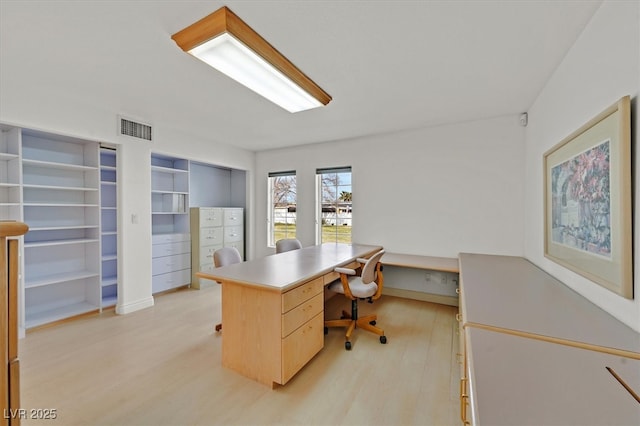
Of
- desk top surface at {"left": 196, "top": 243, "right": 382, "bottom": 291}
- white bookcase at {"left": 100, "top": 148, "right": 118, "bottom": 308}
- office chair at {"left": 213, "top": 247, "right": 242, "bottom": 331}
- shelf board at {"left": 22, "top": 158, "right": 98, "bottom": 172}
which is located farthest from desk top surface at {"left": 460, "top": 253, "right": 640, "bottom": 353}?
white bookcase at {"left": 100, "top": 148, "right": 118, "bottom": 308}

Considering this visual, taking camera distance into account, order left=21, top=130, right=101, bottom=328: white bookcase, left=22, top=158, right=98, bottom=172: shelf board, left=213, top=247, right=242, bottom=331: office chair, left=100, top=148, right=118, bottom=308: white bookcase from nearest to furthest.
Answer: left=22, top=158, right=98, bottom=172: shelf board
left=213, top=247, right=242, bottom=331: office chair
left=21, top=130, right=101, bottom=328: white bookcase
left=100, top=148, right=118, bottom=308: white bookcase

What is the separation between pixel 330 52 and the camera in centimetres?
197

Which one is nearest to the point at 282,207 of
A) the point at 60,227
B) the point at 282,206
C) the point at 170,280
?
the point at 282,206

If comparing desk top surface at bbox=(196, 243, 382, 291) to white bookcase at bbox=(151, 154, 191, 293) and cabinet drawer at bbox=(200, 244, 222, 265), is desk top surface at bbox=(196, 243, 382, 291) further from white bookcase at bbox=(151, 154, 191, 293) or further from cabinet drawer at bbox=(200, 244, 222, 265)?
white bookcase at bbox=(151, 154, 191, 293)

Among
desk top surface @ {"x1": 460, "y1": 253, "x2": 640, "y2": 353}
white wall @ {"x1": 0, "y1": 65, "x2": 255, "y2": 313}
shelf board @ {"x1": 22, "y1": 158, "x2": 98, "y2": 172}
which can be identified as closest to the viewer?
desk top surface @ {"x1": 460, "y1": 253, "x2": 640, "y2": 353}

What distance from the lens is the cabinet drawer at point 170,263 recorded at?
4.05 metres

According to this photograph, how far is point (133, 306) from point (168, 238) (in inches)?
44.2

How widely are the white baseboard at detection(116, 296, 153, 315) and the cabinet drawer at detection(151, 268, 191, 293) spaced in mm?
337

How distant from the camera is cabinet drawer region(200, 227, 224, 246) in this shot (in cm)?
454

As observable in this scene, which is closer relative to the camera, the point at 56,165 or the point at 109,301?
the point at 56,165

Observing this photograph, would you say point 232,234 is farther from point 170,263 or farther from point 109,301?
point 109,301

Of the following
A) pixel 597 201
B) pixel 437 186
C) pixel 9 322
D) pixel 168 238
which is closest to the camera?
pixel 9 322

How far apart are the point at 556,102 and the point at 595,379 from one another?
7.21 ft

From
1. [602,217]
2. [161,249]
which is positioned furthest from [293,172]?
[602,217]
